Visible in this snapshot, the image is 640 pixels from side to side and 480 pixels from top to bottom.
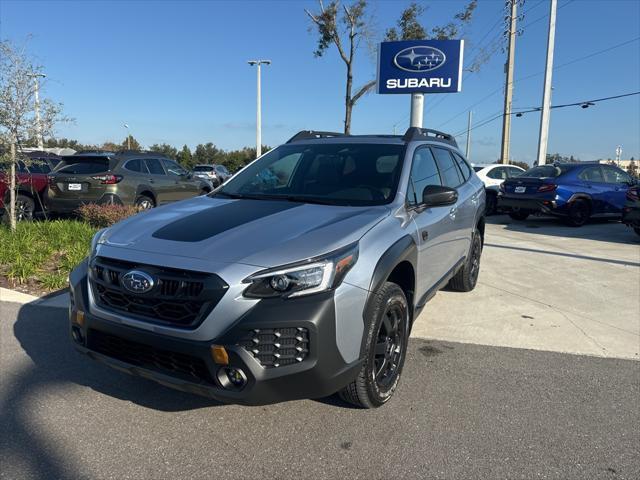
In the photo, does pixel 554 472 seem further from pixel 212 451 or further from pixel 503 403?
pixel 212 451

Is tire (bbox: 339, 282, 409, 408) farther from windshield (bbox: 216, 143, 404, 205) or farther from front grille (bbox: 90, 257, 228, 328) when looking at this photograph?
front grille (bbox: 90, 257, 228, 328)

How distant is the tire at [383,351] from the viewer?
278 centimetres

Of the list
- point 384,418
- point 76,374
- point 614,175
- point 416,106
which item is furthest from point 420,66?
point 76,374

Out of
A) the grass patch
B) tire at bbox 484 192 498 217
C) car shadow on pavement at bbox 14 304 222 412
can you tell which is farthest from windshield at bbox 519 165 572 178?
car shadow on pavement at bbox 14 304 222 412

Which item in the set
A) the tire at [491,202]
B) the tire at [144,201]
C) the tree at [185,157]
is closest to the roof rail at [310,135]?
the tire at [144,201]

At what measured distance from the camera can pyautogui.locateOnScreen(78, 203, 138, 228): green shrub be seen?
804 centimetres

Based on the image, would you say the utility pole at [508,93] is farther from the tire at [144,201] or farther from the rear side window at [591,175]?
the tire at [144,201]

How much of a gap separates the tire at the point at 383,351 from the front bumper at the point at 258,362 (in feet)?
0.79

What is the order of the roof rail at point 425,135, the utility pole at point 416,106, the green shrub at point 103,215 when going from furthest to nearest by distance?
the utility pole at point 416,106 < the green shrub at point 103,215 < the roof rail at point 425,135

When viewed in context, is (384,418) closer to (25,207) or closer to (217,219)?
(217,219)

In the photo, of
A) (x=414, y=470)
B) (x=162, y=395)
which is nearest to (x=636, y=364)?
(x=414, y=470)

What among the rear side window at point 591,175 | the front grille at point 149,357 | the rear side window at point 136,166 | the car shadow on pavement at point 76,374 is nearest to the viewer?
the front grille at point 149,357

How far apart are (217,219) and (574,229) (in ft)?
35.8

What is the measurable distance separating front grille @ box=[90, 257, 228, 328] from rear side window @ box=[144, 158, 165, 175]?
8.77m
